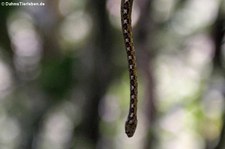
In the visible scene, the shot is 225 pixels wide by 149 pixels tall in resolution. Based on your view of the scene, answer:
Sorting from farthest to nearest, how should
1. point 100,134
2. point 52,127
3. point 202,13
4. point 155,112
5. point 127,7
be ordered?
point 52,127 → point 202,13 → point 100,134 → point 155,112 → point 127,7

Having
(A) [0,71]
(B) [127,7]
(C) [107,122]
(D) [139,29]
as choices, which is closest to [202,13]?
(D) [139,29]

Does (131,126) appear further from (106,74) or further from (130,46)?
(106,74)

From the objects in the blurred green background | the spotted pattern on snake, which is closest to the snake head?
the spotted pattern on snake

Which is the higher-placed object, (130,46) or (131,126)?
(130,46)

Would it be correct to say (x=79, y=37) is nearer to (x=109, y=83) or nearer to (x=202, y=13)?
(x=109, y=83)

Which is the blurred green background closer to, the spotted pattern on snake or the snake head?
the snake head

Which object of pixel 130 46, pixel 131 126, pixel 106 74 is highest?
pixel 130 46

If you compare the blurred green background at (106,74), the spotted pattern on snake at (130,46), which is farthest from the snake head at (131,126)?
the blurred green background at (106,74)

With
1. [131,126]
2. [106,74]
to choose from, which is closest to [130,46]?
[131,126]
